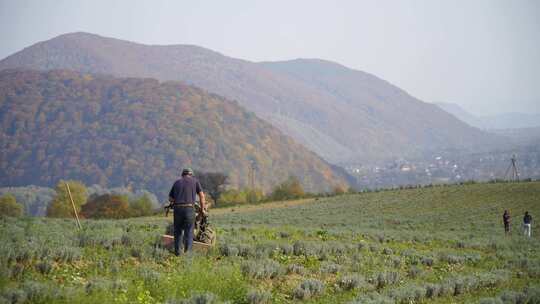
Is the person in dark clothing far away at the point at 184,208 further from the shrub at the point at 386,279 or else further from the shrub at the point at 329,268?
the shrub at the point at 386,279

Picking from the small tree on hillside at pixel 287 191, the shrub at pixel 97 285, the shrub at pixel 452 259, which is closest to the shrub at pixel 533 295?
the shrub at pixel 452 259

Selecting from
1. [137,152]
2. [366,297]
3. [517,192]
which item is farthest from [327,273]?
[137,152]

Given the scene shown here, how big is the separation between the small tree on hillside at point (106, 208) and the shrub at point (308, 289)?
7493 centimetres

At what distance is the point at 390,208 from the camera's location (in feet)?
178

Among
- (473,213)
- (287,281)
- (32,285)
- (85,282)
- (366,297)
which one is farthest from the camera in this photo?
(473,213)

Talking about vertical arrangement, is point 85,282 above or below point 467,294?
above

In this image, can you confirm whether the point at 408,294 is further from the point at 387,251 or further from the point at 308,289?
the point at 387,251

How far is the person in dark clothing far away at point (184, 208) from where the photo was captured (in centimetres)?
1165

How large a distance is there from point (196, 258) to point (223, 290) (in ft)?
6.88

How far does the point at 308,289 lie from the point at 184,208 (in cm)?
332

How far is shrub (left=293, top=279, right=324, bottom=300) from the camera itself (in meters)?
9.75

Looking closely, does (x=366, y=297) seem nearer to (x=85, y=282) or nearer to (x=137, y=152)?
(x=85, y=282)

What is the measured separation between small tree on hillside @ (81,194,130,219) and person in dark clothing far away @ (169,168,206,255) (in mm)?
72613

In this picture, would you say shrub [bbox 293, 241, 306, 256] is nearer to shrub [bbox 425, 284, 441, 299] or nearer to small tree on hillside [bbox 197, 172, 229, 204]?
shrub [bbox 425, 284, 441, 299]
